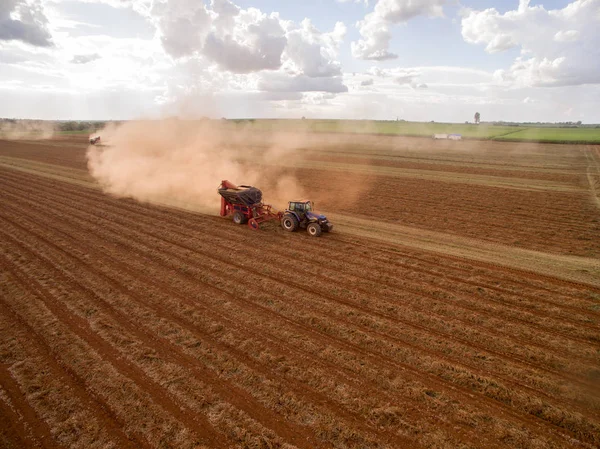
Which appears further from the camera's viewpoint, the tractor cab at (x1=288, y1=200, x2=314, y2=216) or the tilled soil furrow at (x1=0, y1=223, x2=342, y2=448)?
the tractor cab at (x1=288, y1=200, x2=314, y2=216)

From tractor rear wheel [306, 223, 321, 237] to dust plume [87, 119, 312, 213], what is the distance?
19.1ft

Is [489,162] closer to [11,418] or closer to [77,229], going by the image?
[77,229]

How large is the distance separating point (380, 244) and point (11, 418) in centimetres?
1305

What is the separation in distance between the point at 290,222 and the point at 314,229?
4.37 ft

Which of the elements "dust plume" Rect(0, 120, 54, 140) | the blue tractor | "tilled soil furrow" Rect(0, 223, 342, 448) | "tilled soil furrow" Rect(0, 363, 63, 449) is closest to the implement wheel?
the blue tractor

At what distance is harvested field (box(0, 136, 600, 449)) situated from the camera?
6.35m

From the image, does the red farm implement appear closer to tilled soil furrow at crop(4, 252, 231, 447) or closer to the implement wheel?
the implement wheel

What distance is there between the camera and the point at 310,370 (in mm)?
7648

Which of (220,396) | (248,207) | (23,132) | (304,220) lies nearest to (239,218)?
(248,207)

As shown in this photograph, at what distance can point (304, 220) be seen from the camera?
55.3 feet

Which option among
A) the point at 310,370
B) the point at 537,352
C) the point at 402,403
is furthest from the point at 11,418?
the point at 537,352

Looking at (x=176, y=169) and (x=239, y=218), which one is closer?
(x=239, y=218)

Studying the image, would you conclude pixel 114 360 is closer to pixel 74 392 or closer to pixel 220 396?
pixel 74 392

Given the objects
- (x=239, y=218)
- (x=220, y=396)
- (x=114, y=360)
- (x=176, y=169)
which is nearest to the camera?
(x=220, y=396)
